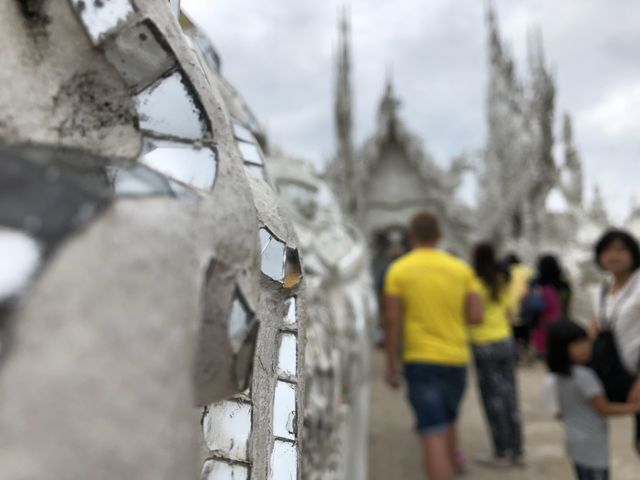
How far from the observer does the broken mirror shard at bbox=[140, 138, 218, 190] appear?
0.43m

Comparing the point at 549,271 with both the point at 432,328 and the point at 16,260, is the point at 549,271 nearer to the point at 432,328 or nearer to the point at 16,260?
the point at 432,328

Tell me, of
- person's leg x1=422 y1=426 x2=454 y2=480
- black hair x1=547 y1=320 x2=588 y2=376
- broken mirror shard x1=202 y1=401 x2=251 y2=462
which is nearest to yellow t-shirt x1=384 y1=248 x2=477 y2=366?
person's leg x1=422 y1=426 x2=454 y2=480

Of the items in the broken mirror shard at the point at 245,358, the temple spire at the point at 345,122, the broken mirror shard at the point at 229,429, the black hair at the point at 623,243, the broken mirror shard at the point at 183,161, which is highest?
the temple spire at the point at 345,122

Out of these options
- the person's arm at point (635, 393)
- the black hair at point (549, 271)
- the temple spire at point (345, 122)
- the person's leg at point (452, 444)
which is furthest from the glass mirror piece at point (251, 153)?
the temple spire at point (345, 122)

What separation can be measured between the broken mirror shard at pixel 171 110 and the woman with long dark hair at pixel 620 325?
187 cm

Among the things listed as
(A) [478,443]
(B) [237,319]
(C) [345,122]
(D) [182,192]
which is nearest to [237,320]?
(B) [237,319]

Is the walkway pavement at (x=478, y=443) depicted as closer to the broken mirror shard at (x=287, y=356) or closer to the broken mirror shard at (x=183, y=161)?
the broken mirror shard at (x=287, y=356)

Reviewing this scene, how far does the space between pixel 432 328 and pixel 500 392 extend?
33.3 inches

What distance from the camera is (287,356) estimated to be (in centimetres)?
67

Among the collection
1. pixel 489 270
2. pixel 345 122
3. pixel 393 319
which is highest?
pixel 345 122

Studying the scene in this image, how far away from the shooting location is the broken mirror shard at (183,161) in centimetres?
43

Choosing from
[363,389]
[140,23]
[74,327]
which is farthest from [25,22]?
[363,389]

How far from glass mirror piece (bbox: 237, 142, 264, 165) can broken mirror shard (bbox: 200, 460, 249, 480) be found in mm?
347

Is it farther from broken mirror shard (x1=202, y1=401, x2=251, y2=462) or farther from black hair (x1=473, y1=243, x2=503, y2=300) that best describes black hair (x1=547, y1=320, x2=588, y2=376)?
broken mirror shard (x1=202, y1=401, x2=251, y2=462)
